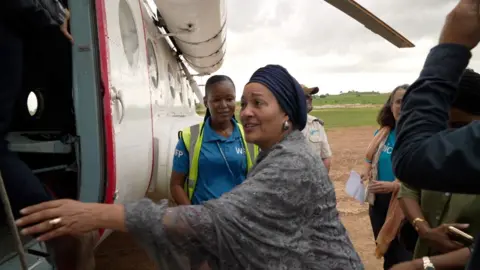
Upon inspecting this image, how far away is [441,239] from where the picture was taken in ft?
7.27

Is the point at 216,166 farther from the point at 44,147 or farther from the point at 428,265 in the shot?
the point at 428,265

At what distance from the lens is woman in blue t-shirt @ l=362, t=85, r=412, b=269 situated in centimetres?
372

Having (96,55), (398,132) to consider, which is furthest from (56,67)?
(398,132)

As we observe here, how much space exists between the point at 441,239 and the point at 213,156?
5.06ft

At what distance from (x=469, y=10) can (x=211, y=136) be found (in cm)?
233

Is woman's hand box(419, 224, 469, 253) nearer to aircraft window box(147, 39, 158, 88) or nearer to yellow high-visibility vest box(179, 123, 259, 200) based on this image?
yellow high-visibility vest box(179, 123, 259, 200)

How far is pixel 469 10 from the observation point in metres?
1.03

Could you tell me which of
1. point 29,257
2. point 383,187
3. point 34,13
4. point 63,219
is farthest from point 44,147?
point 383,187

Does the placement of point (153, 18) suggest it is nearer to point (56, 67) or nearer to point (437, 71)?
point (56, 67)

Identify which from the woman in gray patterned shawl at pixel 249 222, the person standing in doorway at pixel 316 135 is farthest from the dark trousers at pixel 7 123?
the person standing in doorway at pixel 316 135

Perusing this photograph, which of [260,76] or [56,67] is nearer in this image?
[260,76]

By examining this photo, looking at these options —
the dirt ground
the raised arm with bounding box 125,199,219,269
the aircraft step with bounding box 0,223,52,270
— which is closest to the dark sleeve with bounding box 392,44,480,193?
the raised arm with bounding box 125,199,219,269

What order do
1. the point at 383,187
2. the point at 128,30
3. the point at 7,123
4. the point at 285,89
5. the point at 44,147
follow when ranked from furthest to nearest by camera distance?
the point at 383,187 → the point at 128,30 → the point at 44,147 → the point at 7,123 → the point at 285,89

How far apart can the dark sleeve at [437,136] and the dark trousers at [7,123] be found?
1.60 metres
